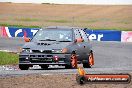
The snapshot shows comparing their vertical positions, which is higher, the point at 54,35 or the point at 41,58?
the point at 54,35

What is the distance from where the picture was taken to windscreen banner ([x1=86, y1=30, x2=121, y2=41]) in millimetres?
47812

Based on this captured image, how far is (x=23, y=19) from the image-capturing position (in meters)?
87.7

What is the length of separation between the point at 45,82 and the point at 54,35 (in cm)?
638

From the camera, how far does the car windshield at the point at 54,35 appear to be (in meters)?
21.0

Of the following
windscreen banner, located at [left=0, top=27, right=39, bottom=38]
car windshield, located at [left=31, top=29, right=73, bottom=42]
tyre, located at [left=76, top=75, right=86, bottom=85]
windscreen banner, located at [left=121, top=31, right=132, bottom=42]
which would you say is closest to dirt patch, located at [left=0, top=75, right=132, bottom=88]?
tyre, located at [left=76, top=75, right=86, bottom=85]

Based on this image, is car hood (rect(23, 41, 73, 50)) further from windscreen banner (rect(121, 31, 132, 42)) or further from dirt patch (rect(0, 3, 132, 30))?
dirt patch (rect(0, 3, 132, 30))

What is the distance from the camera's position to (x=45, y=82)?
14.9m

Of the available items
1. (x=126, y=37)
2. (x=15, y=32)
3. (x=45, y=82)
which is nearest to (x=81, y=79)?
(x=45, y=82)

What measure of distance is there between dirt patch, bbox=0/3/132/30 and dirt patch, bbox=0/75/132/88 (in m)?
61.8

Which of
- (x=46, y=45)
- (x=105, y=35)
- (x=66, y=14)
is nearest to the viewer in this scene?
(x=46, y=45)

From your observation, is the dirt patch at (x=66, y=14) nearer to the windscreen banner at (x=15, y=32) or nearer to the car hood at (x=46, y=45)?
the windscreen banner at (x=15, y=32)

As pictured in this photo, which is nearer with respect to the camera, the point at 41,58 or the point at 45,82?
the point at 45,82

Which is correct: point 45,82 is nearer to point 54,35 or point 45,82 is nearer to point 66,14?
point 54,35

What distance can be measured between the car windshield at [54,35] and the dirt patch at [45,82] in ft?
15.4
